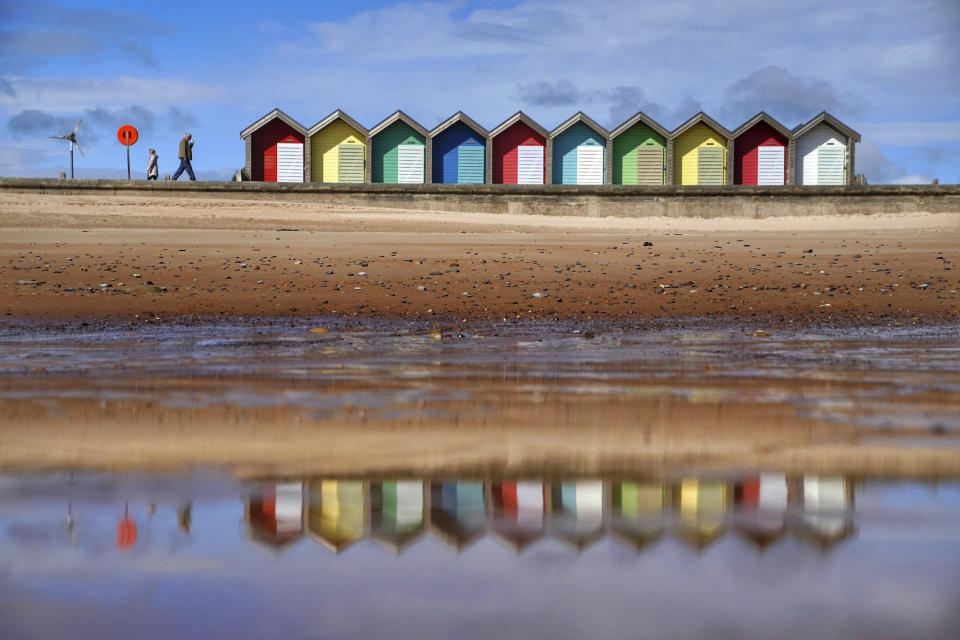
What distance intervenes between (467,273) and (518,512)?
1019 cm

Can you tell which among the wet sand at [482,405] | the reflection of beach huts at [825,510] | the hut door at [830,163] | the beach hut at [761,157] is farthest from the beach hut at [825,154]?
the reflection of beach huts at [825,510]

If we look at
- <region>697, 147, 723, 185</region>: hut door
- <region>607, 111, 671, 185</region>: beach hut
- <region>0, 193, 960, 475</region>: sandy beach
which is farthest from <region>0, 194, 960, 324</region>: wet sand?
<region>697, 147, 723, 185</region>: hut door

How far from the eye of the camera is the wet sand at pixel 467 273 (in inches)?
435

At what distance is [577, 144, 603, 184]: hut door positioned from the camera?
1540 inches

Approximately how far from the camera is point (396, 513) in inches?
120

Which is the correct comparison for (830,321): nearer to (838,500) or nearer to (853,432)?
(853,432)

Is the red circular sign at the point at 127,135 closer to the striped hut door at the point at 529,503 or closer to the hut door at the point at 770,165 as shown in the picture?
the hut door at the point at 770,165

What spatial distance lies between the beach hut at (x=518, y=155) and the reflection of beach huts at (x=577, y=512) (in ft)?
117

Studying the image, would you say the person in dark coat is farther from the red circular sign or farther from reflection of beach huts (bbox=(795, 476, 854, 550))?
reflection of beach huts (bbox=(795, 476, 854, 550))

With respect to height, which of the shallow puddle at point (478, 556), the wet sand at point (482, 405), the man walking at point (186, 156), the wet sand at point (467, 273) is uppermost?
Result: the man walking at point (186, 156)

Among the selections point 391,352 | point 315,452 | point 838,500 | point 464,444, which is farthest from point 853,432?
point 391,352

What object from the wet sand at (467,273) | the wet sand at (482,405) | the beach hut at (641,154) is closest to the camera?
the wet sand at (482,405)

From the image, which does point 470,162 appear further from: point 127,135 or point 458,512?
point 458,512

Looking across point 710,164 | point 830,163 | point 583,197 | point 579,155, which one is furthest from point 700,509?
point 830,163
